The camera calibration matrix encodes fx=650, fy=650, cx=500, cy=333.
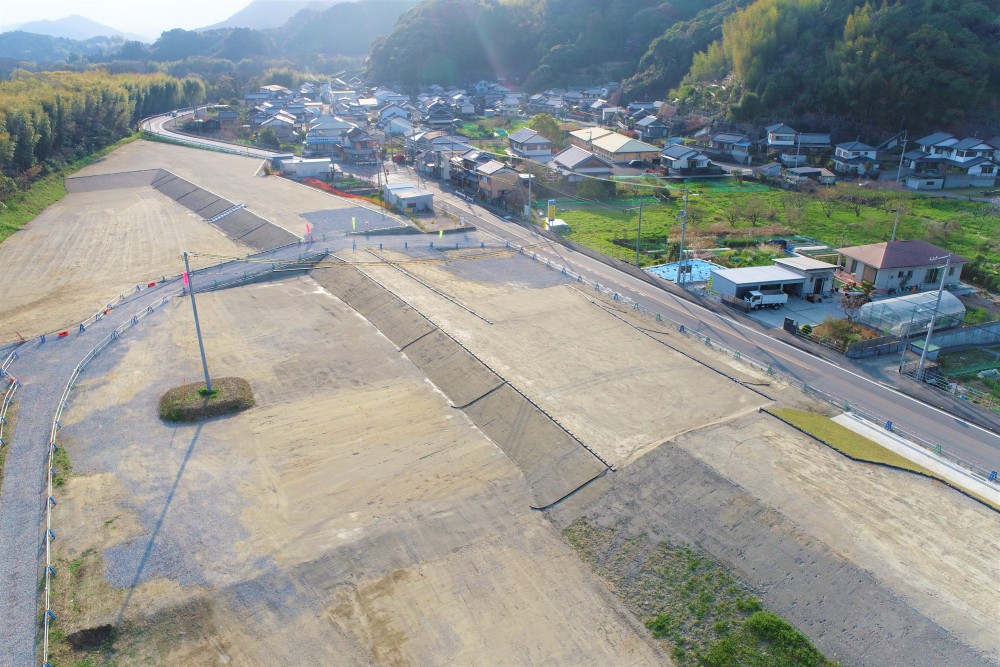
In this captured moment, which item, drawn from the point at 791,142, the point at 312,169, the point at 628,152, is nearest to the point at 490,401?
the point at 312,169

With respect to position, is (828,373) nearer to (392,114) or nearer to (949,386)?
(949,386)

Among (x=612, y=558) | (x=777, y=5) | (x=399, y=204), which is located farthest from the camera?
(x=777, y=5)

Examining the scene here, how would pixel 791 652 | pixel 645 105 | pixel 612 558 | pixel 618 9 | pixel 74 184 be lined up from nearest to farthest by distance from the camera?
1. pixel 791 652
2. pixel 612 558
3. pixel 74 184
4. pixel 645 105
5. pixel 618 9

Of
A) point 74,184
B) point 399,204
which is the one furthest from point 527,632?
point 74,184

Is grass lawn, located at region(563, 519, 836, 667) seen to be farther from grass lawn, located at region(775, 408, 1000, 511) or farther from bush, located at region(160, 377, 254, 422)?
bush, located at region(160, 377, 254, 422)

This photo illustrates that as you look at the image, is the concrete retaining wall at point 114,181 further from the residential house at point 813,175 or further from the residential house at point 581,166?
the residential house at point 813,175

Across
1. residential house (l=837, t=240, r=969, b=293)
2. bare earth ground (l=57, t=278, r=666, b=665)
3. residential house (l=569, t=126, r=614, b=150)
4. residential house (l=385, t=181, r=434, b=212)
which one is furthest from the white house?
residential house (l=837, t=240, r=969, b=293)

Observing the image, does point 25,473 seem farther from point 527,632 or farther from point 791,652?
point 791,652
